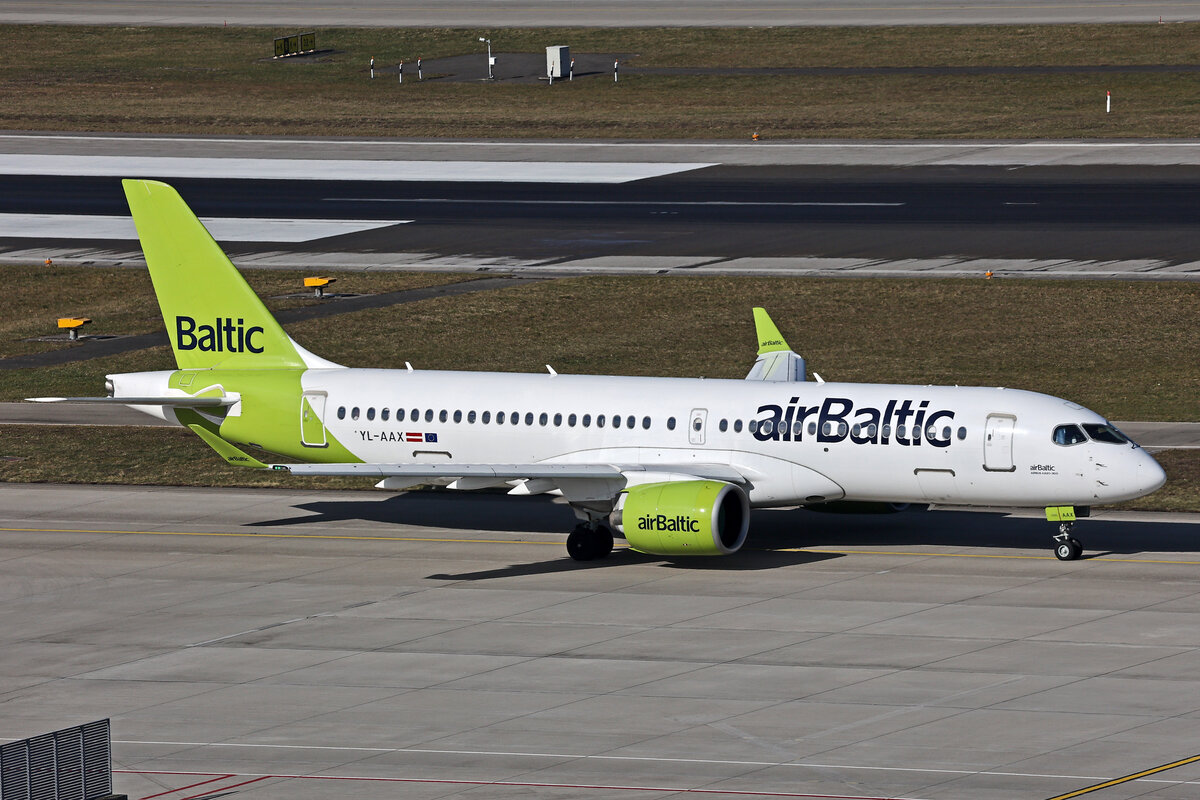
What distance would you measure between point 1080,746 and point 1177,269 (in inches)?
1782

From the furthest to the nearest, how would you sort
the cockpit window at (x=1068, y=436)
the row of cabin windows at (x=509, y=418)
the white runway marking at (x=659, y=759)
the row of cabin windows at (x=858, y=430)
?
the row of cabin windows at (x=509, y=418) < the row of cabin windows at (x=858, y=430) < the cockpit window at (x=1068, y=436) < the white runway marking at (x=659, y=759)

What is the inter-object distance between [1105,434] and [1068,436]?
871 millimetres

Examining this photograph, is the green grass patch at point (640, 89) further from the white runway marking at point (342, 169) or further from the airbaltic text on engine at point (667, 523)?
the airbaltic text on engine at point (667, 523)

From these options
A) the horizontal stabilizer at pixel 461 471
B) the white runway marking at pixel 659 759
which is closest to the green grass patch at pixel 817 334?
the horizontal stabilizer at pixel 461 471

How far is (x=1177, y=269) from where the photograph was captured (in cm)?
7112

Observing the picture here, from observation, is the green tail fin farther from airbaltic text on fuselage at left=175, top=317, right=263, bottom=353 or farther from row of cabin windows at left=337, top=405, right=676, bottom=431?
row of cabin windows at left=337, top=405, right=676, bottom=431

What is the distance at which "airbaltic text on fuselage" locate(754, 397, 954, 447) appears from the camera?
41.4 meters

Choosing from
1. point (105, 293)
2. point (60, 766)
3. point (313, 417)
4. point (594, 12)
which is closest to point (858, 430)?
point (313, 417)

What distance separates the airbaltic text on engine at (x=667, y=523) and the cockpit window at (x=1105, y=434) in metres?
8.79

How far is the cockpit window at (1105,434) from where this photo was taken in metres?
40.7

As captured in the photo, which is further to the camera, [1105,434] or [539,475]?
[539,475]

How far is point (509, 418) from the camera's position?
147 feet

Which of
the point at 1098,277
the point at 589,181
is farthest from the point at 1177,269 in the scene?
the point at 589,181

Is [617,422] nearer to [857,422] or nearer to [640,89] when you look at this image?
[857,422]
